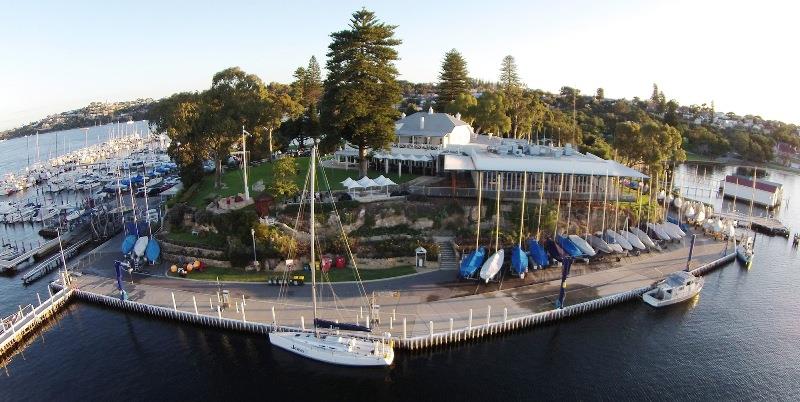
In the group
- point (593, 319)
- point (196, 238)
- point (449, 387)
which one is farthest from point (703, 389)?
point (196, 238)

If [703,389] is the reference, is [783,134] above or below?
above

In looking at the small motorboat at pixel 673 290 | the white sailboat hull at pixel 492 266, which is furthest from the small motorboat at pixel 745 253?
the white sailboat hull at pixel 492 266

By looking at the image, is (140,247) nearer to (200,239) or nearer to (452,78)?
(200,239)

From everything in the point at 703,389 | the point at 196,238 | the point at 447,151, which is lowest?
the point at 703,389

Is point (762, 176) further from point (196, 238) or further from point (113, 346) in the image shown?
point (113, 346)

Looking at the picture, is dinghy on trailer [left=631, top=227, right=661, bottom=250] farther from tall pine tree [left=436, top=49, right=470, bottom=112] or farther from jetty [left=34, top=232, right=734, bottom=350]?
tall pine tree [left=436, top=49, right=470, bottom=112]

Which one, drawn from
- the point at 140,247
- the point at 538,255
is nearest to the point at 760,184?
the point at 538,255
